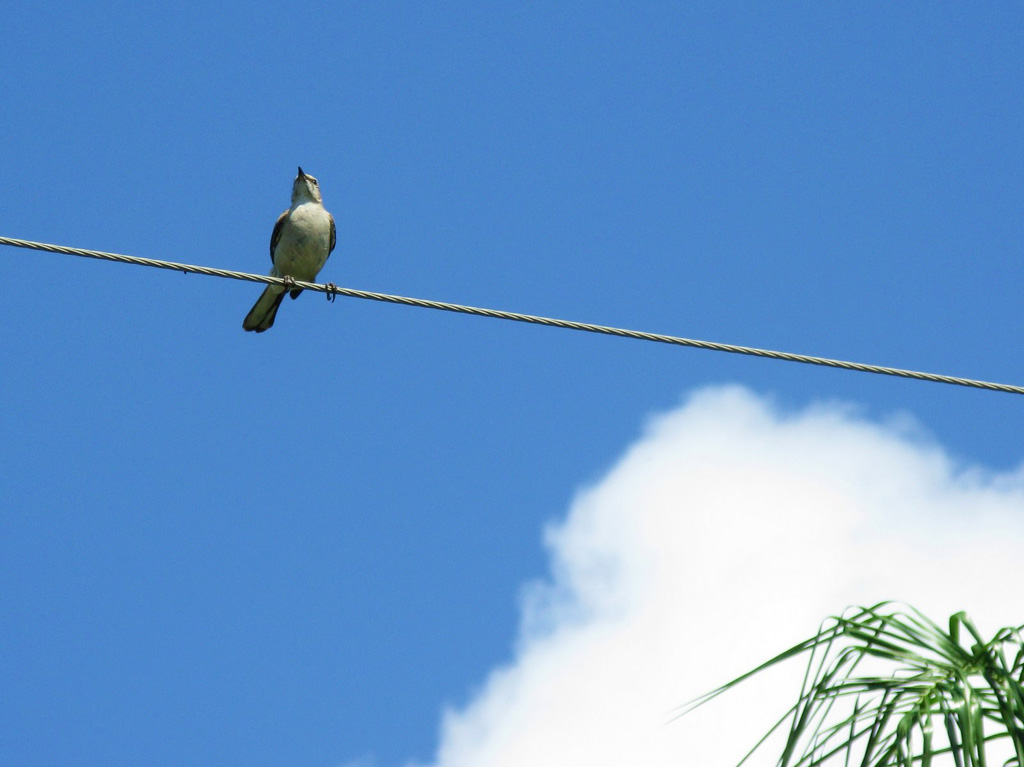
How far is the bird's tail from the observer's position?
36.3 feet

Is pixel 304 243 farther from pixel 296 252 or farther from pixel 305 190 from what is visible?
pixel 305 190

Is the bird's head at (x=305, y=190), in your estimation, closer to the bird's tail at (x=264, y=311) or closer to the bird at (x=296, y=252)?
the bird at (x=296, y=252)

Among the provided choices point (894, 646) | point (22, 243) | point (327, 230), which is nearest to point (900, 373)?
point (894, 646)

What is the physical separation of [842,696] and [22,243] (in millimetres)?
4208

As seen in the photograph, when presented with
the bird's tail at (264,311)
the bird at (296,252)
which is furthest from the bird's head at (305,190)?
the bird's tail at (264,311)

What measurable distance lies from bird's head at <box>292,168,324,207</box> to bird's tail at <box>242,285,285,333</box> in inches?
40.6

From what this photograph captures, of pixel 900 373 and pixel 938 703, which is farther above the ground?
pixel 900 373

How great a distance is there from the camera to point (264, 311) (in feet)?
36.7

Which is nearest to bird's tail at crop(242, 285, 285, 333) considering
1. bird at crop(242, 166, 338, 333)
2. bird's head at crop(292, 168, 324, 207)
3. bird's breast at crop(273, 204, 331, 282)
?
bird at crop(242, 166, 338, 333)

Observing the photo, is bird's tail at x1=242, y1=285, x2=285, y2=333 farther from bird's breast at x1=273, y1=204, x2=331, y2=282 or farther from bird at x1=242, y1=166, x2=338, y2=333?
bird's breast at x1=273, y1=204, x2=331, y2=282

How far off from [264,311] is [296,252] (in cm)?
63

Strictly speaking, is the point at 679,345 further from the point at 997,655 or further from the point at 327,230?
the point at 327,230

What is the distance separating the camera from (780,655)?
286 centimetres

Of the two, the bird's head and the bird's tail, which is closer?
the bird's tail
